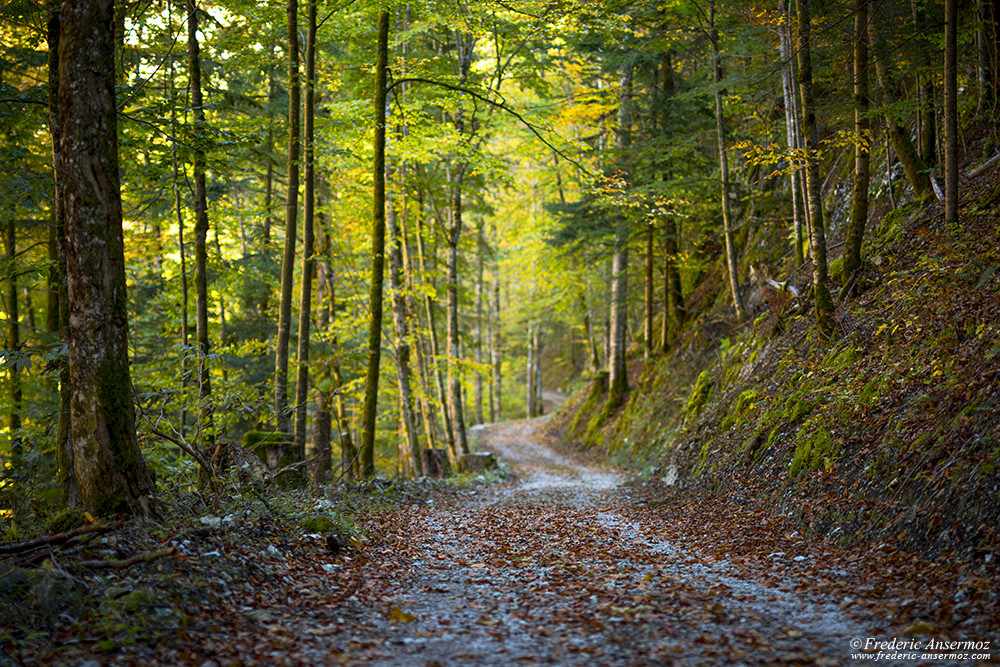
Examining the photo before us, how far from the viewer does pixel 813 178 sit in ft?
31.3

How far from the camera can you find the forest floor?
4.06 metres

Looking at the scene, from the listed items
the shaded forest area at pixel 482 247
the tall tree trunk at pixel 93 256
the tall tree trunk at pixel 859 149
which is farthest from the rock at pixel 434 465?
the tall tree trunk at pixel 93 256

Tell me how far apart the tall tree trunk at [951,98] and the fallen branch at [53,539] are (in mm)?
10507

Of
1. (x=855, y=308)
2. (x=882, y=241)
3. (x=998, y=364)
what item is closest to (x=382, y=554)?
(x=998, y=364)

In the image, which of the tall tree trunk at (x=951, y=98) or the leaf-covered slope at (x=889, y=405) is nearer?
the leaf-covered slope at (x=889, y=405)

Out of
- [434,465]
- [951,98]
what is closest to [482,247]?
[434,465]

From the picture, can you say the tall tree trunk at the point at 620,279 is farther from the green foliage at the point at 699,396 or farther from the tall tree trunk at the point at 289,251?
the tall tree trunk at the point at 289,251

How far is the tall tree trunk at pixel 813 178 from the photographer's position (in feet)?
30.9

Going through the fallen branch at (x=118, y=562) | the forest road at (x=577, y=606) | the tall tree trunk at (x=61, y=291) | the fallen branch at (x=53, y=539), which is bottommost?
the forest road at (x=577, y=606)

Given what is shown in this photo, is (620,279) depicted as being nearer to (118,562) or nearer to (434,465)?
(434,465)

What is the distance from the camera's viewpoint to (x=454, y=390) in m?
17.5

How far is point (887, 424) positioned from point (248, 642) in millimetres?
6973

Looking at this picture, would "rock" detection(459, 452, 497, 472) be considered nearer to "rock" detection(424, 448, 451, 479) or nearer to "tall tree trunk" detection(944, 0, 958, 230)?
"rock" detection(424, 448, 451, 479)

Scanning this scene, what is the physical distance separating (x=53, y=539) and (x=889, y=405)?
28.1ft
